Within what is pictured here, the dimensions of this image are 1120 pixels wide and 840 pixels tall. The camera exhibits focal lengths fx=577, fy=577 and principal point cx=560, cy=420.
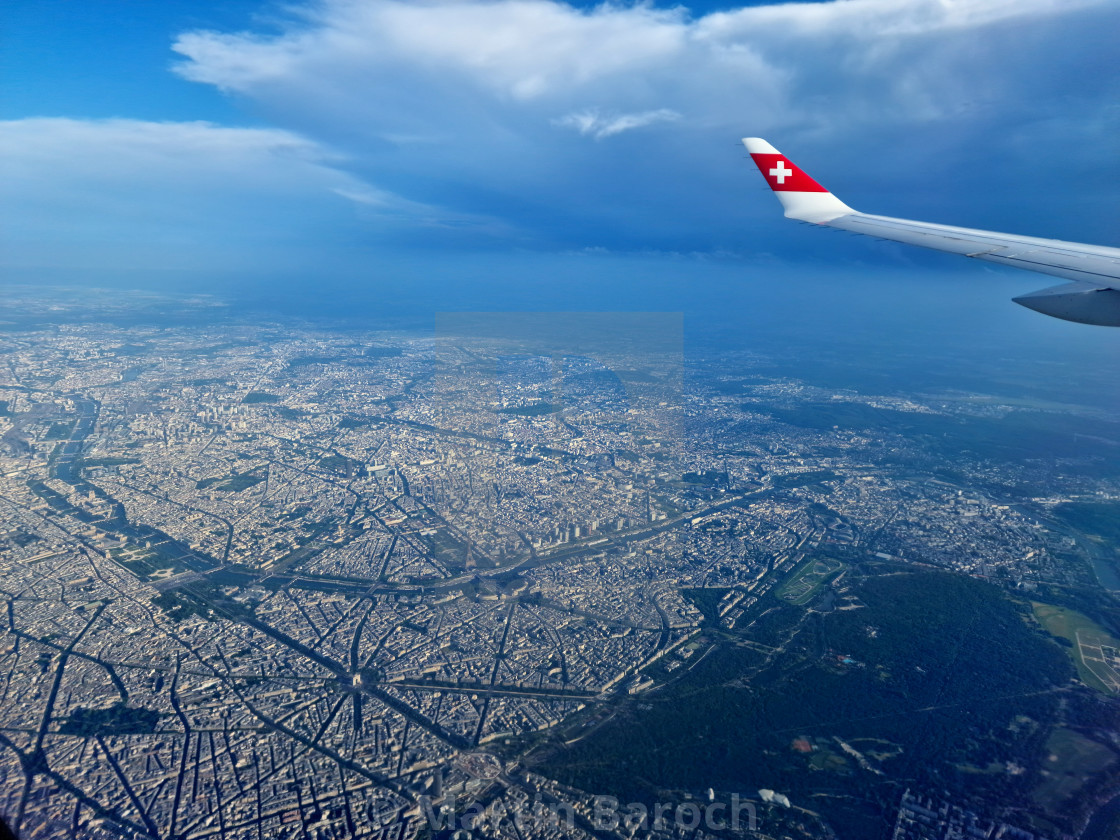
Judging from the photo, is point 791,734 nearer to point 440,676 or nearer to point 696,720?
point 696,720

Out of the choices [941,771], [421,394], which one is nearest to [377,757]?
[941,771]

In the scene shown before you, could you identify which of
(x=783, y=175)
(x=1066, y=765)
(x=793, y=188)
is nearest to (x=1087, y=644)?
(x=1066, y=765)

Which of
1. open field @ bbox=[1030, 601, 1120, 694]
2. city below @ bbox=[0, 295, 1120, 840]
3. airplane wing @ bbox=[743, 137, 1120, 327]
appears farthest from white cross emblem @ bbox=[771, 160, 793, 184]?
open field @ bbox=[1030, 601, 1120, 694]

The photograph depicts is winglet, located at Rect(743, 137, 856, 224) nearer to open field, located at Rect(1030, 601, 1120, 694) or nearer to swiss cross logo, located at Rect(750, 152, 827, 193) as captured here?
swiss cross logo, located at Rect(750, 152, 827, 193)

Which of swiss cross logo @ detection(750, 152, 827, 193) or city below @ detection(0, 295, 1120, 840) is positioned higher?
swiss cross logo @ detection(750, 152, 827, 193)

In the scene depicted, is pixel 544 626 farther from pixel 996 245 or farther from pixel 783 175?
pixel 996 245

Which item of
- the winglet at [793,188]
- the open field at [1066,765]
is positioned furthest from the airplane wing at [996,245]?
the open field at [1066,765]

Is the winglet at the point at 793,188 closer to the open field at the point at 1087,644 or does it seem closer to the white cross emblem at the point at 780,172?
the white cross emblem at the point at 780,172

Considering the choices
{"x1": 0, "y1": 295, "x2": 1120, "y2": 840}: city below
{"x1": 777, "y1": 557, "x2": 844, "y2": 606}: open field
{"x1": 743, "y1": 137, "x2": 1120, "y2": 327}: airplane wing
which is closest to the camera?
{"x1": 743, "y1": 137, "x2": 1120, "y2": 327}: airplane wing
